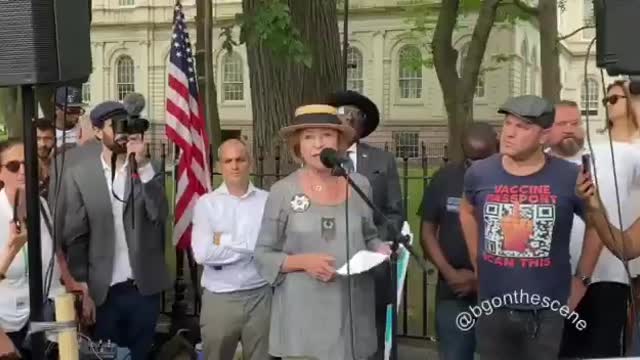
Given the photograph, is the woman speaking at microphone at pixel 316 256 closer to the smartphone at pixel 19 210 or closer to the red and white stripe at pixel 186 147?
the smartphone at pixel 19 210

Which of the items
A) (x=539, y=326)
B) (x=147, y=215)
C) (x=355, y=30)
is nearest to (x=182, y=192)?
(x=147, y=215)

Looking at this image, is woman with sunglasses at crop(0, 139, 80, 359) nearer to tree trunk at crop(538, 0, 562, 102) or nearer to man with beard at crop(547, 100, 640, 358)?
man with beard at crop(547, 100, 640, 358)

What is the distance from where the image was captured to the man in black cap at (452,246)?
4.82m

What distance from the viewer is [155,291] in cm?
492

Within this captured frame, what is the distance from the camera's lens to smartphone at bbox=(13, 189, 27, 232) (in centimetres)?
409

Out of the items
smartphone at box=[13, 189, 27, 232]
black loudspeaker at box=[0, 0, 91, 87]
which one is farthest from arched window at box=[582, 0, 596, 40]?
smartphone at box=[13, 189, 27, 232]

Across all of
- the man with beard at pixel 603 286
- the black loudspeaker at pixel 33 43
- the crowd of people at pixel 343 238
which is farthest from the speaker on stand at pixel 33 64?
the man with beard at pixel 603 286

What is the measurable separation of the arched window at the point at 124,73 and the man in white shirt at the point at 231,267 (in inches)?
1511

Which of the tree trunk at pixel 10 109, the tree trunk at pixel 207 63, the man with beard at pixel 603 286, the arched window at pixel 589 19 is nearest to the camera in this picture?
the man with beard at pixel 603 286

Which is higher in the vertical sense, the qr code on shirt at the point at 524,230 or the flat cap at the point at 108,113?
the flat cap at the point at 108,113

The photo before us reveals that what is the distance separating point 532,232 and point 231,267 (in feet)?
5.40

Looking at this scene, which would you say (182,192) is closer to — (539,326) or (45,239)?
(45,239)

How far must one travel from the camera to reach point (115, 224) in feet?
15.7

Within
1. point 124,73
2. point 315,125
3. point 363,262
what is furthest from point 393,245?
point 124,73
